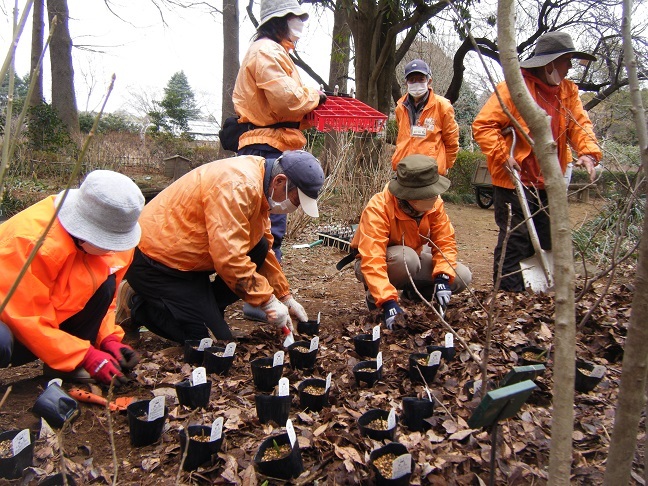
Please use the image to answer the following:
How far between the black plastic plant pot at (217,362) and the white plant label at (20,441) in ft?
2.96

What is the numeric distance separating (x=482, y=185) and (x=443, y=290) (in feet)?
25.7

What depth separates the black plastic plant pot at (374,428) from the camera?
175 cm

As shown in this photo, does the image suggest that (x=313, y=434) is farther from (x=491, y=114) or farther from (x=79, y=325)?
(x=491, y=114)

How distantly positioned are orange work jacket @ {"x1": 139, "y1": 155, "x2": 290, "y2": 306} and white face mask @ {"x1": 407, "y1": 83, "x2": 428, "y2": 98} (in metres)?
2.34

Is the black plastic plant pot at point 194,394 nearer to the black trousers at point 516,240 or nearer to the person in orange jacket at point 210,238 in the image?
the person in orange jacket at point 210,238

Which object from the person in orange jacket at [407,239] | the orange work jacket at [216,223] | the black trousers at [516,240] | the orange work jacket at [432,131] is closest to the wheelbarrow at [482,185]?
the orange work jacket at [432,131]

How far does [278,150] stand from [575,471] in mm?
2453

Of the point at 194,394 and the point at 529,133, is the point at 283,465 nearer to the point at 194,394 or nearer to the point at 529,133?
the point at 194,394

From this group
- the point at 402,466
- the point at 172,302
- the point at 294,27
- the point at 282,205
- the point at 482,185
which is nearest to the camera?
the point at 402,466

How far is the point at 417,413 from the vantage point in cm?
188

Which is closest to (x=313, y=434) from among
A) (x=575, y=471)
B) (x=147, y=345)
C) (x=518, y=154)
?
(x=575, y=471)

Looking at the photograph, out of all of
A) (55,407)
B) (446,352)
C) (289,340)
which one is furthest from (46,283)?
(446,352)

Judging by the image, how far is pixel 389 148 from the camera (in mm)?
6980

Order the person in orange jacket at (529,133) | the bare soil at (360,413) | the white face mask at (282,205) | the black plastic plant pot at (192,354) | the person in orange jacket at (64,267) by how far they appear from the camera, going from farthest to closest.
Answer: the person in orange jacket at (529,133), the white face mask at (282,205), the black plastic plant pot at (192,354), the person in orange jacket at (64,267), the bare soil at (360,413)
